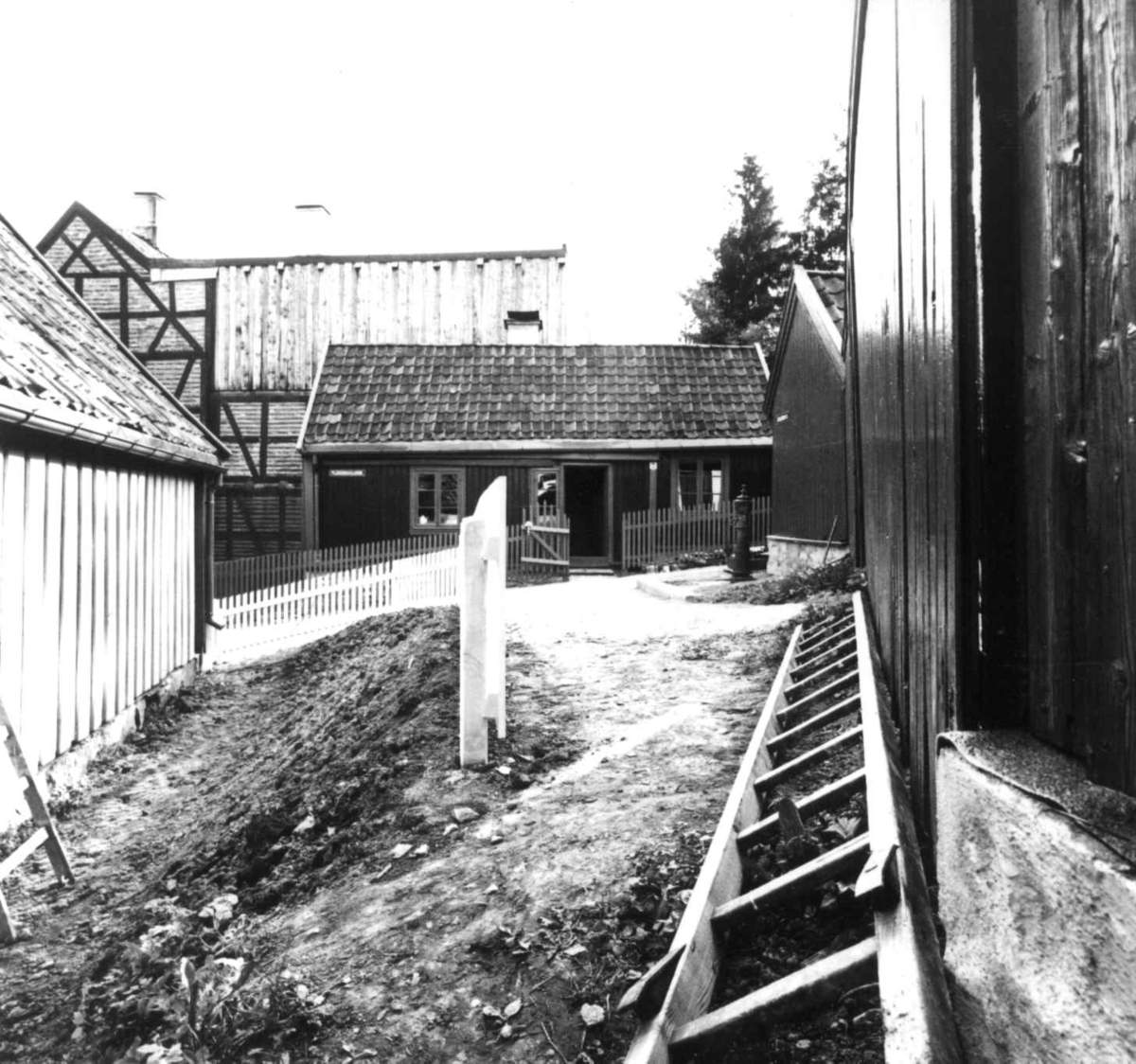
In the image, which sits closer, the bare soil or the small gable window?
the bare soil

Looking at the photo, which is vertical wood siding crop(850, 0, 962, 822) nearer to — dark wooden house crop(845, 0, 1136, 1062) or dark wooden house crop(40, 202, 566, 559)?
dark wooden house crop(845, 0, 1136, 1062)

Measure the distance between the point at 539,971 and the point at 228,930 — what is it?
150 cm

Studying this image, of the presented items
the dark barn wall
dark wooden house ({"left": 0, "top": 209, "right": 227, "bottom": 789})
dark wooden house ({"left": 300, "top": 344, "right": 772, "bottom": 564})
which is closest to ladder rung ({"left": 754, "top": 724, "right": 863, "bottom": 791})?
dark wooden house ({"left": 0, "top": 209, "right": 227, "bottom": 789})

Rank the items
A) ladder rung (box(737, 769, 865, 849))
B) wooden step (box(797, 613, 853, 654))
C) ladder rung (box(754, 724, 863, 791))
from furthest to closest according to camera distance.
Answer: wooden step (box(797, 613, 853, 654)) < ladder rung (box(754, 724, 863, 791)) < ladder rung (box(737, 769, 865, 849))

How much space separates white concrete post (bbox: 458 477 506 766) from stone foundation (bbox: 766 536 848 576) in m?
7.78

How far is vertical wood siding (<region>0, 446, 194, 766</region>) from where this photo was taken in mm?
5832

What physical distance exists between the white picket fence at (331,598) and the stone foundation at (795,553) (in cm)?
520

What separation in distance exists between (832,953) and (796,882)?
0.20 metres

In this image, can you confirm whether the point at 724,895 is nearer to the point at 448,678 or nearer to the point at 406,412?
the point at 448,678

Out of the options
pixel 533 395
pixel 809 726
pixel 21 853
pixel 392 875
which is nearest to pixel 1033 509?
pixel 392 875

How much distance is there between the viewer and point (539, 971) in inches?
115

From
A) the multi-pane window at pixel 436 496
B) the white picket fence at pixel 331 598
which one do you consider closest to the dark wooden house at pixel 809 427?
the white picket fence at pixel 331 598

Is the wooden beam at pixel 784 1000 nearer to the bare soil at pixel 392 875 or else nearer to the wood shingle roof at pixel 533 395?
the bare soil at pixel 392 875

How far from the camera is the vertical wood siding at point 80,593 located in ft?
19.1
